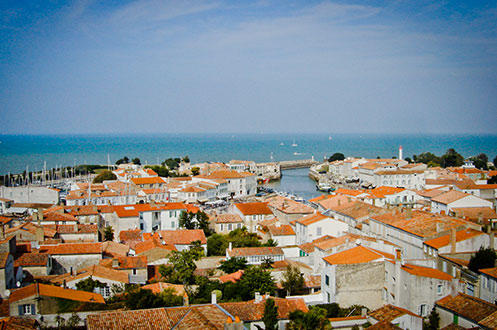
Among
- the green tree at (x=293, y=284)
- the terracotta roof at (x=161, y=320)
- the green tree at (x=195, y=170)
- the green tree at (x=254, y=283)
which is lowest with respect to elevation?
the green tree at (x=195, y=170)

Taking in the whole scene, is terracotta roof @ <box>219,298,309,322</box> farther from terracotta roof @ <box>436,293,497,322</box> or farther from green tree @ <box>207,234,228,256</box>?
green tree @ <box>207,234,228,256</box>

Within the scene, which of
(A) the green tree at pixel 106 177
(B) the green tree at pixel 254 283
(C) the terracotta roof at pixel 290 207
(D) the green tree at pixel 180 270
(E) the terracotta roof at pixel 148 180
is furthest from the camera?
(A) the green tree at pixel 106 177

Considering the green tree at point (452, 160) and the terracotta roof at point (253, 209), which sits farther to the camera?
the green tree at point (452, 160)

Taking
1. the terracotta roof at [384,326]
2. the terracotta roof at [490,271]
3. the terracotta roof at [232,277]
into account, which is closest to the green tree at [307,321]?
the terracotta roof at [384,326]

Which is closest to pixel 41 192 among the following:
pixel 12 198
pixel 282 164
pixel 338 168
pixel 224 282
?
pixel 12 198

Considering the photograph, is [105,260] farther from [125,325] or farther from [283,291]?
[125,325]

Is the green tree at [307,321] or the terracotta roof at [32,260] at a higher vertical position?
the terracotta roof at [32,260]

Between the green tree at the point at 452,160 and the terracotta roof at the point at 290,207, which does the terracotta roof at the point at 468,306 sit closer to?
the terracotta roof at the point at 290,207

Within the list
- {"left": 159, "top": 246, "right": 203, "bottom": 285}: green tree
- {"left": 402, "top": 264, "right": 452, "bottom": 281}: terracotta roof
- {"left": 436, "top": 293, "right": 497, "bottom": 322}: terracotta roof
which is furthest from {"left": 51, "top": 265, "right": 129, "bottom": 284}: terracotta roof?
{"left": 436, "top": 293, "right": 497, "bottom": 322}: terracotta roof
